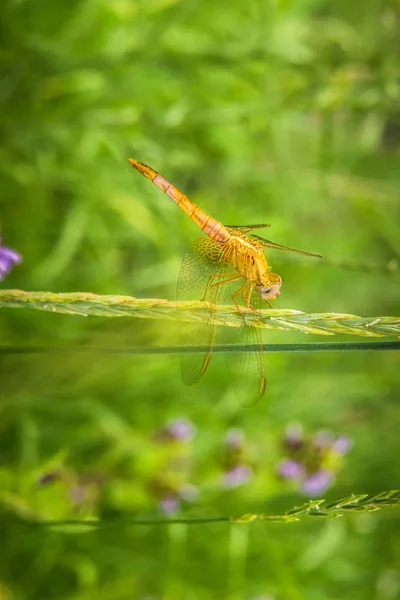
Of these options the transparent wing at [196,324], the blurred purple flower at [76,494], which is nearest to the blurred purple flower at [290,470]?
the blurred purple flower at [76,494]

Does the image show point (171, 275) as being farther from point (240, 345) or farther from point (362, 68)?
point (240, 345)

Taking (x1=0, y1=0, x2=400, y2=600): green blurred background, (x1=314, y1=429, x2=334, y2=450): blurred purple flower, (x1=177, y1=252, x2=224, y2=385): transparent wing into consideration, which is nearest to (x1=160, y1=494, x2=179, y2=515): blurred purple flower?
(x1=0, y1=0, x2=400, y2=600): green blurred background

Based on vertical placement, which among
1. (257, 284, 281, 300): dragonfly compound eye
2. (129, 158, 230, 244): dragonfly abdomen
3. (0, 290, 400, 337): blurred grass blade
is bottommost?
(0, 290, 400, 337): blurred grass blade

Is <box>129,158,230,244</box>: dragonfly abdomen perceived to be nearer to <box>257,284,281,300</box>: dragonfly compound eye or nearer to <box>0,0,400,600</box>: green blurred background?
<box>257,284,281,300</box>: dragonfly compound eye

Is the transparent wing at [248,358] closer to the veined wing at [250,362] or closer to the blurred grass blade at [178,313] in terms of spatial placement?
the veined wing at [250,362]

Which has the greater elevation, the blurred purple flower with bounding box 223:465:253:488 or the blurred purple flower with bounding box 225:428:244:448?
the blurred purple flower with bounding box 225:428:244:448

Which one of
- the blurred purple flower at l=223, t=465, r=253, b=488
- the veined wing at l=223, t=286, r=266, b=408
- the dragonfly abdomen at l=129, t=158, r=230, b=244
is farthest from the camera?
the blurred purple flower at l=223, t=465, r=253, b=488

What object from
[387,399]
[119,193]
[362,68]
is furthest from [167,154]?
[387,399]
